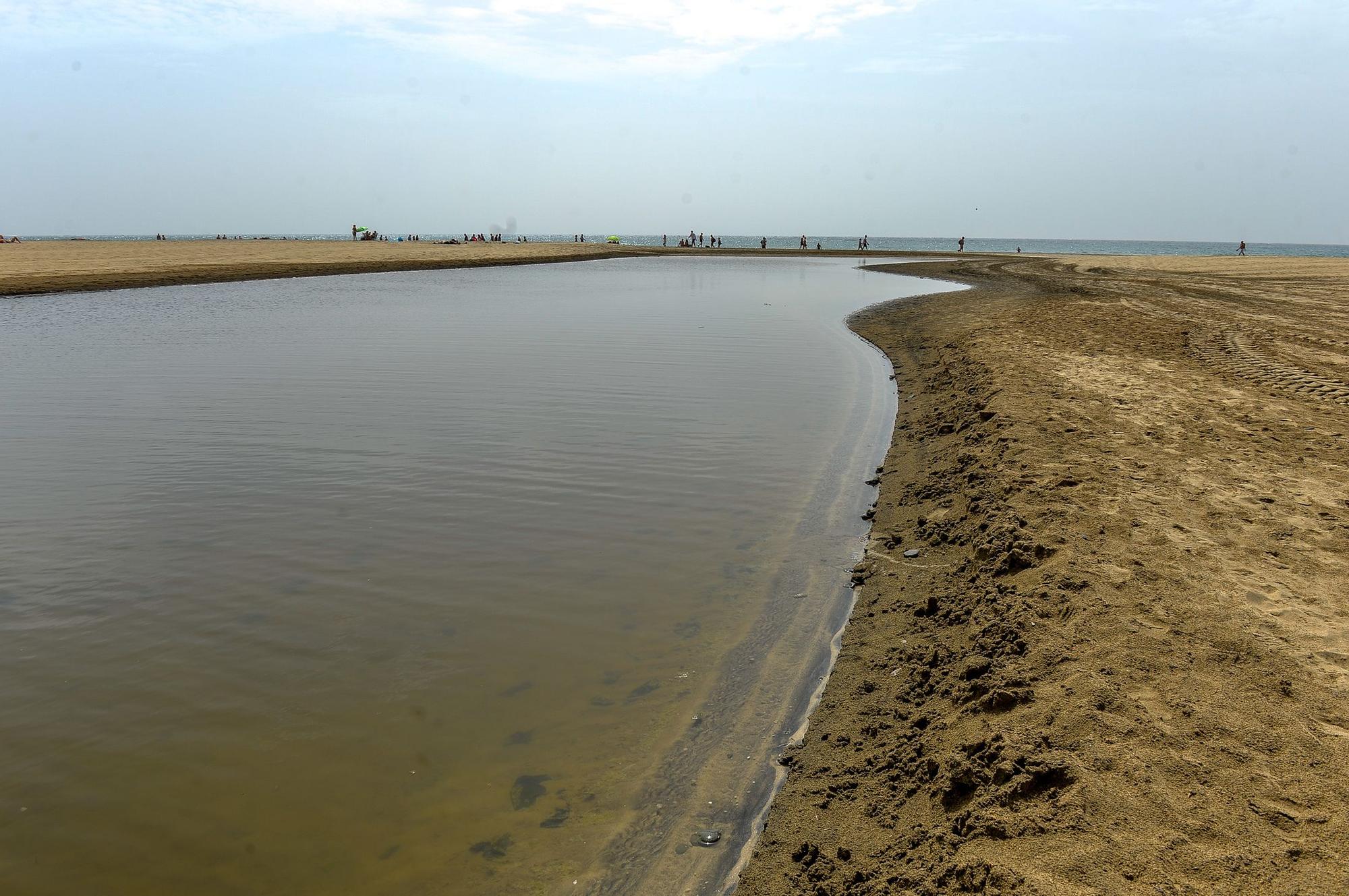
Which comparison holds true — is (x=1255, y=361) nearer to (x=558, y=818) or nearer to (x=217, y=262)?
(x=558, y=818)

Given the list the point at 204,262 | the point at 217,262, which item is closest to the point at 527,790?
the point at 204,262

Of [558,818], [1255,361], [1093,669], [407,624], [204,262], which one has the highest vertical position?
[204,262]

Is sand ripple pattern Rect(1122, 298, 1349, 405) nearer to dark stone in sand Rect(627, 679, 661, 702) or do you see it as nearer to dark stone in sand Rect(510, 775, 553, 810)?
dark stone in sand Rect(627, 679, 661, 702)

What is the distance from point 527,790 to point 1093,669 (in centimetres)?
328

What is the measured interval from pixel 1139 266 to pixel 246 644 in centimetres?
5141

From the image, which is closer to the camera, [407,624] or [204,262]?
[407,624]

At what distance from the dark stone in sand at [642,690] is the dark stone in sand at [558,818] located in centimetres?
100

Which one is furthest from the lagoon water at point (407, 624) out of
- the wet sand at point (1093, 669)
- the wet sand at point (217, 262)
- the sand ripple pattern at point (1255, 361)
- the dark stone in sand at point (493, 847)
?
the wet sand at point (217, 262)

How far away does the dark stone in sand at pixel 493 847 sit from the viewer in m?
3.93

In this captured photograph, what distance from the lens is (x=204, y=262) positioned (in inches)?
1813

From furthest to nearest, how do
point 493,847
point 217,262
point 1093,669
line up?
point 217,262 < point 1093,669 < point 493,847

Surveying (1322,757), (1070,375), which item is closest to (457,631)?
(1322,757)

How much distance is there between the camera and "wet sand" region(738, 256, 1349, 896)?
135 inches

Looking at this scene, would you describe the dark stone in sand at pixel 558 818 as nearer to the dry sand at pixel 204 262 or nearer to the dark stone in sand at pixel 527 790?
the dark stone in sand at pixel 527 790
